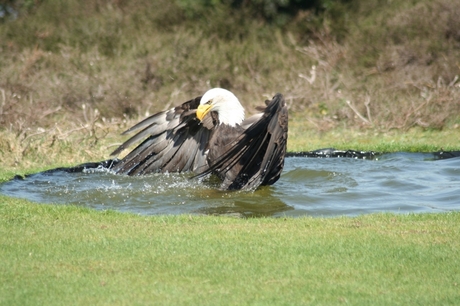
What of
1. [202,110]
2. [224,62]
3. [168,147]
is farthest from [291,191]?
[224,62]

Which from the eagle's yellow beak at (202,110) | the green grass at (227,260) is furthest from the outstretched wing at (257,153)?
the green grass at (227,260)

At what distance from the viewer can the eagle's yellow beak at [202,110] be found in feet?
27.8

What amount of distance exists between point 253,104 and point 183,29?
4353mm

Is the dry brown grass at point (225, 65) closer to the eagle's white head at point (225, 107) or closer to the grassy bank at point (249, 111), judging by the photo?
the grassy bank at point (249, 111)

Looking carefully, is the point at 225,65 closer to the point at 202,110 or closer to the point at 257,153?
the point at 202,110

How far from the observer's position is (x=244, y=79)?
1645 cm

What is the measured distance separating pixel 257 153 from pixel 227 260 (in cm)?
302

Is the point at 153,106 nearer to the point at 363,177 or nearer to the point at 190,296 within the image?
the point at 363,177

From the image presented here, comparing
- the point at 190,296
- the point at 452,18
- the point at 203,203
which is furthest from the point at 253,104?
the point at 190,296

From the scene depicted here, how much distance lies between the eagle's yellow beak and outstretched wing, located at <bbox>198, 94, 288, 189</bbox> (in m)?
0.43

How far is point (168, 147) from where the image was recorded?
976 centimetres

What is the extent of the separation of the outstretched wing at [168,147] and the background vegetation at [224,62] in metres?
1.61

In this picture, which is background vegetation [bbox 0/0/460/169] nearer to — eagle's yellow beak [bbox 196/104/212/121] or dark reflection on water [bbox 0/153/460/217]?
dark reflection on water [bbox 0/153/460/217]

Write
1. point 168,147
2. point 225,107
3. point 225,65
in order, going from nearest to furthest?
point 225,107 → point 168,147 → point 225,65
